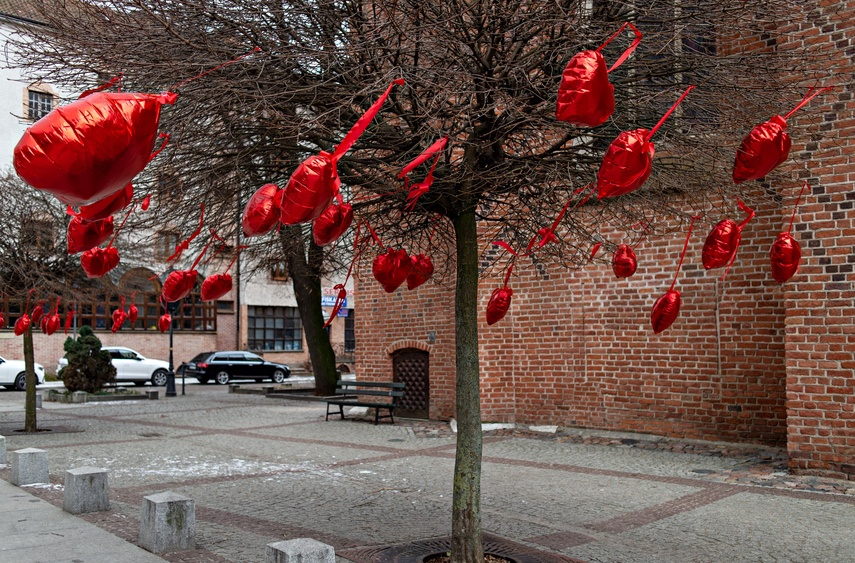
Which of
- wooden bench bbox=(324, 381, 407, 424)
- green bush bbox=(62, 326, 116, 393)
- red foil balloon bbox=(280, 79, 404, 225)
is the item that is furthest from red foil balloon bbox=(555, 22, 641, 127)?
green bush bbox=(62, 326, 116, 393)

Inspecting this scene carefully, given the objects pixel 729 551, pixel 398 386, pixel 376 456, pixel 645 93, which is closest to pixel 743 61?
pixel 645 93

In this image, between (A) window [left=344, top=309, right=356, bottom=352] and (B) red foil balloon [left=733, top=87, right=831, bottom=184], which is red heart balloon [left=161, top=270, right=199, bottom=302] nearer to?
(B) red foil balloon [left=733, top=87, right=831, bottom=184]

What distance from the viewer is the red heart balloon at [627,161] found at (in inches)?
173

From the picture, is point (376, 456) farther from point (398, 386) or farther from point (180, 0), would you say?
point (180, 0)

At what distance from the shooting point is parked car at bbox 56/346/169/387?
30.4 meters

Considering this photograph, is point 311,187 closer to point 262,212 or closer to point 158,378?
point 262,212

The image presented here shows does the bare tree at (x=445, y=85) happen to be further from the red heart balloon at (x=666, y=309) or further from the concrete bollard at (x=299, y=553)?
the concrete bollard at (x=299, y=553)

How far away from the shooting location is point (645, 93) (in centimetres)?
591

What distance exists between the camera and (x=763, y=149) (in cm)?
490

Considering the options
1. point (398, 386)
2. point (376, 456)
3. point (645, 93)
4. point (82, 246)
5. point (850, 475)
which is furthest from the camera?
point (398, 386)

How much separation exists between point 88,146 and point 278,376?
3327 centimetres

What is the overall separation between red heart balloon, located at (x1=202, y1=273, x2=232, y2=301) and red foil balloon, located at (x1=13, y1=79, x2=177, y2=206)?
3338 millimetres

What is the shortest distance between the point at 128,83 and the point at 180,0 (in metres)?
0.74

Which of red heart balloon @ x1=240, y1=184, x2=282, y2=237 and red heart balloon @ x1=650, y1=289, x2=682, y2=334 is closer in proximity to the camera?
red heart balloon @ x1=240, y1=184, x2=282, y2=237
